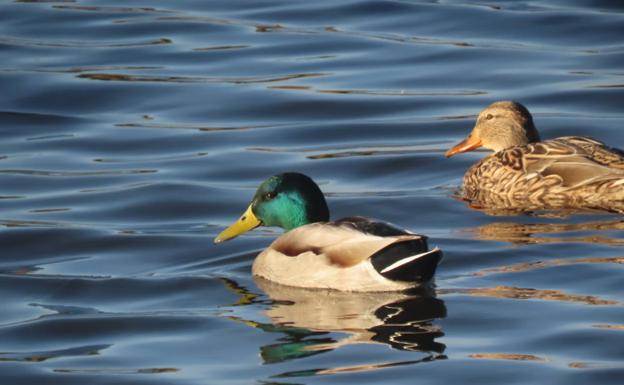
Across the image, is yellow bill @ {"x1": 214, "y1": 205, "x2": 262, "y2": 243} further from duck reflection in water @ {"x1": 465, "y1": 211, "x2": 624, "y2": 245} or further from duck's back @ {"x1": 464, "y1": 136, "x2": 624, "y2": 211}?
duck's back @ {"x1": 464, "y1": 136, "x2": 624, "y2": 211}

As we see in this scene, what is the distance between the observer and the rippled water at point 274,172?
10.3 metres

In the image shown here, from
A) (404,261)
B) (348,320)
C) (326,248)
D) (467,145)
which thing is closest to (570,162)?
(467,145)

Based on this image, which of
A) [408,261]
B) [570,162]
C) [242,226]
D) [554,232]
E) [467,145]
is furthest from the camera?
[467,145]

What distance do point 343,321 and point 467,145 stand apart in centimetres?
551

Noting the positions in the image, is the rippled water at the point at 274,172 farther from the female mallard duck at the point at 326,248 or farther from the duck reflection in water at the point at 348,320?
the female mallard duck at the point at 326,248

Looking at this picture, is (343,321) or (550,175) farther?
(550,175)

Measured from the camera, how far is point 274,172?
1627 cm

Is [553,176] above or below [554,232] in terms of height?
above

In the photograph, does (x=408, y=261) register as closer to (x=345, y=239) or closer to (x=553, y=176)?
(x=345, y=239)

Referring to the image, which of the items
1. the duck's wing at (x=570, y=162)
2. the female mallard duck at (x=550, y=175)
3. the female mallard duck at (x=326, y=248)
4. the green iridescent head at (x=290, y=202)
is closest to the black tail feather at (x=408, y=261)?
the female mallard duck at (x=326, y=248)

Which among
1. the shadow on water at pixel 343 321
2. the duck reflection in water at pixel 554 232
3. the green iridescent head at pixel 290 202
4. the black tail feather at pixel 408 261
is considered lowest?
the shadow on water at pixel 343 321

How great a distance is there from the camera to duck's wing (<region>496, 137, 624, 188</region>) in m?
14.5

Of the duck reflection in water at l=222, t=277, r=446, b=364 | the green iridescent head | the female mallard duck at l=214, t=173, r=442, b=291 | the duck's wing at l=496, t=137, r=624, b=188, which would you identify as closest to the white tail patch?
the female mallard duck at l=214, t=173, r=442, b=291

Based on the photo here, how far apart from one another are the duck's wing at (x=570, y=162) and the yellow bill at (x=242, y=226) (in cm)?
316
